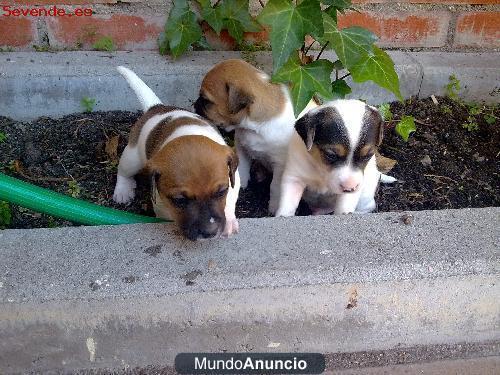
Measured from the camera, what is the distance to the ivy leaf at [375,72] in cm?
267

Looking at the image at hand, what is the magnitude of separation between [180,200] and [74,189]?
2.82ft

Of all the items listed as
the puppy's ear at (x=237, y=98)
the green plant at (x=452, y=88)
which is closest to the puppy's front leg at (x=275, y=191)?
the puppy's ear at (x=237, y=98)

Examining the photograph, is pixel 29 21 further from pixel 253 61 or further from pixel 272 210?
pixel 272 210

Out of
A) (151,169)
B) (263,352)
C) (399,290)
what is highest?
(151,169)

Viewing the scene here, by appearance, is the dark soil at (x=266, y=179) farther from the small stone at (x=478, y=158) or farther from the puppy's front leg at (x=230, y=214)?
the puppy's front leg at (x=230, y=214)

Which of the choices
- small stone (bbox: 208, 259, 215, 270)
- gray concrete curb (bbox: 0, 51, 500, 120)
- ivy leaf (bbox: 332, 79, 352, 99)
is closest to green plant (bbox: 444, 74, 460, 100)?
gray concrete curb (bbox: 0, 51, 500, 120)

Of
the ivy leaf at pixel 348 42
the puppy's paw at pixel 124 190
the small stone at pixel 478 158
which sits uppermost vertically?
the ivy leaf at pixel 348 42

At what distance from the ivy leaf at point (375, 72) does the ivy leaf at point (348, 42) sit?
0.13ft

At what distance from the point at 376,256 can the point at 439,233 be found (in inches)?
11.7

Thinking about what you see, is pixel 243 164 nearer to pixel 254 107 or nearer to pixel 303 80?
pixel 254 107

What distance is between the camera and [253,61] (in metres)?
3.46

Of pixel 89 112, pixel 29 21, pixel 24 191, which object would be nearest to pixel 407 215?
pixel 24 191

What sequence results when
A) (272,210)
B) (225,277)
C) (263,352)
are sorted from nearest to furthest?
(225,277) < (263,352) < (272,210)

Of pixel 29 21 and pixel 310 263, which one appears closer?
pixel 310 263
